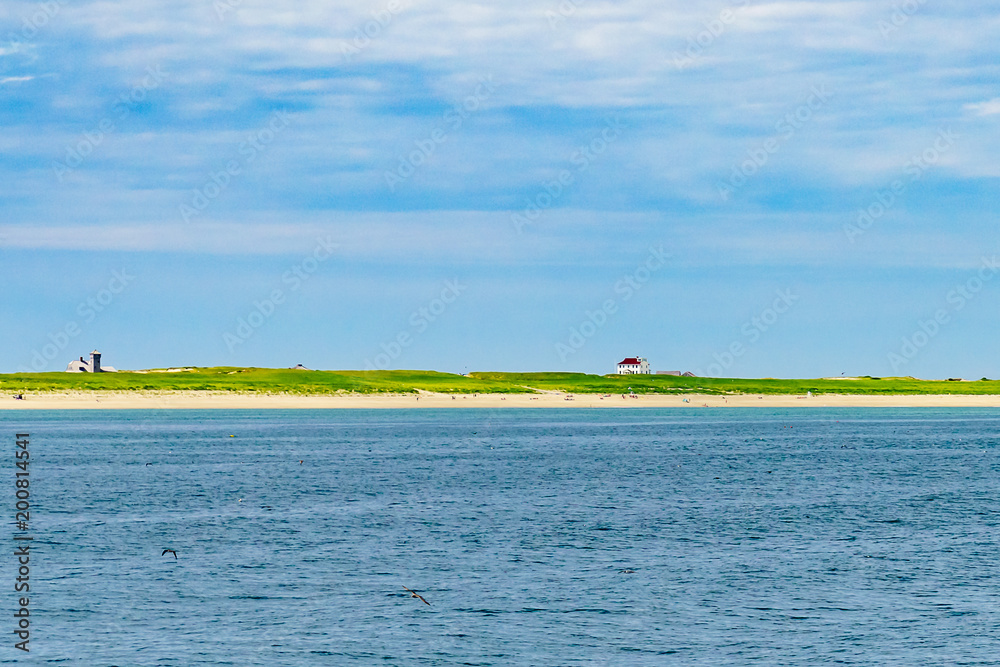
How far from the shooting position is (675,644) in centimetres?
2930

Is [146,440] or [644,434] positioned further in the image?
[644,434]

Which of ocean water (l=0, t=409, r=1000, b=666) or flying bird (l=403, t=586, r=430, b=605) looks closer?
ocean water (l=0, t=409, r=1000, b=666)

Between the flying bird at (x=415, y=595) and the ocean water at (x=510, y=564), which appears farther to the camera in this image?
the flying bird at (x=415, y=595)

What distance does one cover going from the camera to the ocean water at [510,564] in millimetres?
29141

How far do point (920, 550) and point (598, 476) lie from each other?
1425 inches

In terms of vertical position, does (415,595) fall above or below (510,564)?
below

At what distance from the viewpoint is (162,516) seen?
54531 millimetres

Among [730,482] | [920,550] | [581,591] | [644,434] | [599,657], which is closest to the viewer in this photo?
[599,657]

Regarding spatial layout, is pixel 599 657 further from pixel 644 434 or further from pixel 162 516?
pixel 644 434

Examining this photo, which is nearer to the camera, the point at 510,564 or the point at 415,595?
the point at 415,595

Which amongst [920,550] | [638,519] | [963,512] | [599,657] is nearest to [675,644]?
[599,657]

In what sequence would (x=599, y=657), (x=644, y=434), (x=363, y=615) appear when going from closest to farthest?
1. (x=599, y=657)
2. (x=363, y=615)
3. (x=644, y=434)

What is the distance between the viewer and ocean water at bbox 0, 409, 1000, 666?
29.1 m

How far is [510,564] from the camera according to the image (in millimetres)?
40094
